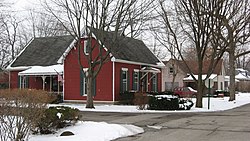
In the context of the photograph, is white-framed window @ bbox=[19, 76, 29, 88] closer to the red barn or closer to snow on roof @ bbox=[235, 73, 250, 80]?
the red barn

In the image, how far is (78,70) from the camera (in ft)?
111

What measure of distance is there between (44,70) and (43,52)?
575cm

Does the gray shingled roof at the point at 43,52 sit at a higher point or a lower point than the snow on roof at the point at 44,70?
higher

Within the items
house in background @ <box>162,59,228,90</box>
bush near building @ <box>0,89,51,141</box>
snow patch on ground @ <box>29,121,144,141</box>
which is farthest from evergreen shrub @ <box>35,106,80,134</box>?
house in background @ <box>162,59,228,90</box>

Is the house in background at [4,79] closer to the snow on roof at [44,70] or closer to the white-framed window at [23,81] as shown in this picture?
the white-framed window at [23,81]

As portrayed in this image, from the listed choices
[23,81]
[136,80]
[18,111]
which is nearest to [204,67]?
[136,80]

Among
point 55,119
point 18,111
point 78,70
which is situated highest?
point 78,70

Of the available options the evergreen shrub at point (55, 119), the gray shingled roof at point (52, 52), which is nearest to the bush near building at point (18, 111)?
the evergreen shrub at point (55, 119)

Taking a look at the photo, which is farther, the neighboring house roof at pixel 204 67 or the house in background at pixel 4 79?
the neighboring house roof at pixel 204 67

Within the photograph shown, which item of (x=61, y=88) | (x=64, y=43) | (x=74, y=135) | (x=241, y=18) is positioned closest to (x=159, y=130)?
(x=74, y=135)

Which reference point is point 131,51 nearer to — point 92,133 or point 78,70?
point 78,70

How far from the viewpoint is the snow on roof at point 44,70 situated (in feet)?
116

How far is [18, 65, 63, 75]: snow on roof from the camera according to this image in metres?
35.2

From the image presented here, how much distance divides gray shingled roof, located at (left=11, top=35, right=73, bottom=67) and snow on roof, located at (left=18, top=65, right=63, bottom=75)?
1.54 meters
